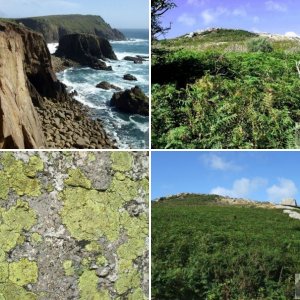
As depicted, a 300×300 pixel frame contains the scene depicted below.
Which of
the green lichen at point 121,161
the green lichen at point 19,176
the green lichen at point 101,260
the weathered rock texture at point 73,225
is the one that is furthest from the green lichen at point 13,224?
the green lichen at point 121,161

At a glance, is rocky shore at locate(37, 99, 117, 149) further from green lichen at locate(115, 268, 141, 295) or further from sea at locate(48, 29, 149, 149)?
green lichen at locate(115, 268, 141, 295)

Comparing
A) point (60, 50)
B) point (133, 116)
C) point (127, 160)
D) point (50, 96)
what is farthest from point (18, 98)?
point (127, 160)

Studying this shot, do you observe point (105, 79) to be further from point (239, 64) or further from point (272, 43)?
point (272, 43)

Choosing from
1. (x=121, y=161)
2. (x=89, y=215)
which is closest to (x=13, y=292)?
(x=89, y=215)

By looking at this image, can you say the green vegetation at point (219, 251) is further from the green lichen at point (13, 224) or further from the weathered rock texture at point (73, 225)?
the green lichen at point (13, 224)

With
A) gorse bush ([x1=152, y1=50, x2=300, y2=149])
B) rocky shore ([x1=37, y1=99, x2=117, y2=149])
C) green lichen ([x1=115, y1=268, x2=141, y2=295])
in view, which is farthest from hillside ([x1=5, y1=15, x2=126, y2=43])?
green lichen ([x1=115, y1=268, x2=141, y2=295])
